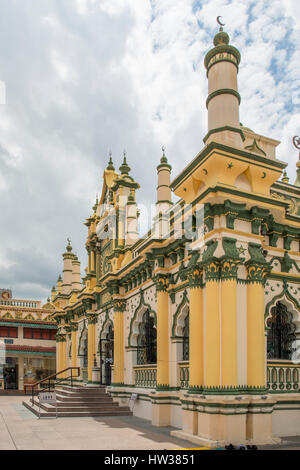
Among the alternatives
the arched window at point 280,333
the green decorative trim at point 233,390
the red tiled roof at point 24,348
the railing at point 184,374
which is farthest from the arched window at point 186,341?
the red tiled roof at point 24,348

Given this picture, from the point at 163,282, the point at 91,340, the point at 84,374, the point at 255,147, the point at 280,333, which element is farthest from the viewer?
the point at 84,374

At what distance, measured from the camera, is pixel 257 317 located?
403 inches

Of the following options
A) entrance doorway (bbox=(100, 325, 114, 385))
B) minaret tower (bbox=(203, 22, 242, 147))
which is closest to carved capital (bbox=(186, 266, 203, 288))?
minaret tower (bbox=(203, 22, 242, 147))

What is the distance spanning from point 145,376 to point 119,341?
2.35 m

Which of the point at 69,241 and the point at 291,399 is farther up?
the point at 69,241

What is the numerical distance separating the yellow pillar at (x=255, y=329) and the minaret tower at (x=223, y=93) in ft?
10.3

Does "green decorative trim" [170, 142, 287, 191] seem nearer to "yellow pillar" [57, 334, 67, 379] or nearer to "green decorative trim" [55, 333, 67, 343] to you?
"green decorative trim" [55, 333, 67, 343]

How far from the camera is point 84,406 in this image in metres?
16.3

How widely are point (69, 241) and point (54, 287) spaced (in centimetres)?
917

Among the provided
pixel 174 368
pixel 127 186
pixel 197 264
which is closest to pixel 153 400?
pixel 174 368

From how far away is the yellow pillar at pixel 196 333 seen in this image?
10.3 metres

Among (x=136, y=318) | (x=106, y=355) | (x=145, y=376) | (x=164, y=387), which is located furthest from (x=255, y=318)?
(x=106, y=355)

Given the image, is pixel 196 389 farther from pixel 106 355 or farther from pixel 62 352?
pixel 62 352
